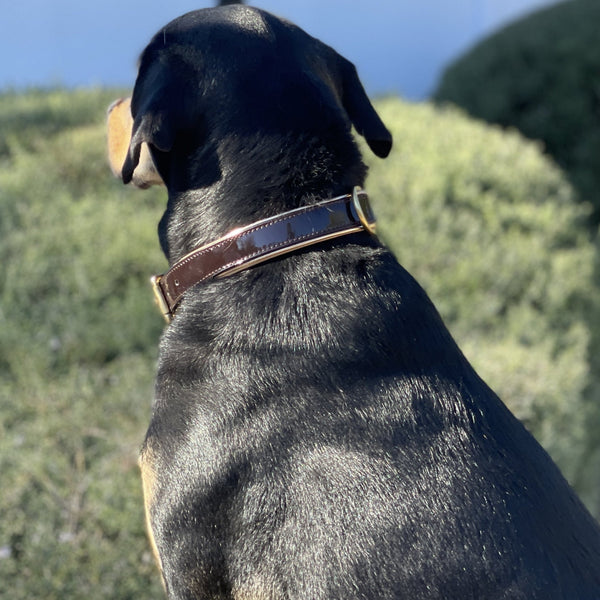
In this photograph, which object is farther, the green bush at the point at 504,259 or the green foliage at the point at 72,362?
the green bush at the point at 504,259

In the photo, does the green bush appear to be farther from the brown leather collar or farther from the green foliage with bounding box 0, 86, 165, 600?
the brown leather collar

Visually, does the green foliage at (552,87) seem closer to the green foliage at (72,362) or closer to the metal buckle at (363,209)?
the green foliage at (72,362)

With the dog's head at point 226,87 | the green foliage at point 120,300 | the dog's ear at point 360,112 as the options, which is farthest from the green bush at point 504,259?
the dog's head at point 226,87

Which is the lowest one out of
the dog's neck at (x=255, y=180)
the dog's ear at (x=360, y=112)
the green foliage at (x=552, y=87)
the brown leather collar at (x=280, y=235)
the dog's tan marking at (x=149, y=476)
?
the dog's tan marking at (x=149, y=476)

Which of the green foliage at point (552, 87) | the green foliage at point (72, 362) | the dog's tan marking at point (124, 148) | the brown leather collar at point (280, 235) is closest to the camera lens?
the brown leather collar at point (280, 235)

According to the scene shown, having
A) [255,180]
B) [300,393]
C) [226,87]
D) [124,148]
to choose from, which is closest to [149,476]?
[300,393]

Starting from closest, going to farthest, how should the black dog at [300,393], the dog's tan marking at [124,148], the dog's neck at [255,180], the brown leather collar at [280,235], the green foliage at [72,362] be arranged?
the black dog at [300,393] < the brown leather collar at [280,235] < the dog's neck at [255,180] < the dog's tan marking at [124,148] < the green foliage at [72,362]

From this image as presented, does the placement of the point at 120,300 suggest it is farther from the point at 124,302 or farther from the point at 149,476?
the point at 149,476

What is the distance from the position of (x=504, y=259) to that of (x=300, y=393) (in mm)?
3150

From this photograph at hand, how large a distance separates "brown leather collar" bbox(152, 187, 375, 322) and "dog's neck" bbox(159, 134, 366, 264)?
0.24ft

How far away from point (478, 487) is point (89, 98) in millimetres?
4948

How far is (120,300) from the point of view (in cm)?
400

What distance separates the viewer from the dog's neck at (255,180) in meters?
1.96

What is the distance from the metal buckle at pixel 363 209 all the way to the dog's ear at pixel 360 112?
13.3 inches
